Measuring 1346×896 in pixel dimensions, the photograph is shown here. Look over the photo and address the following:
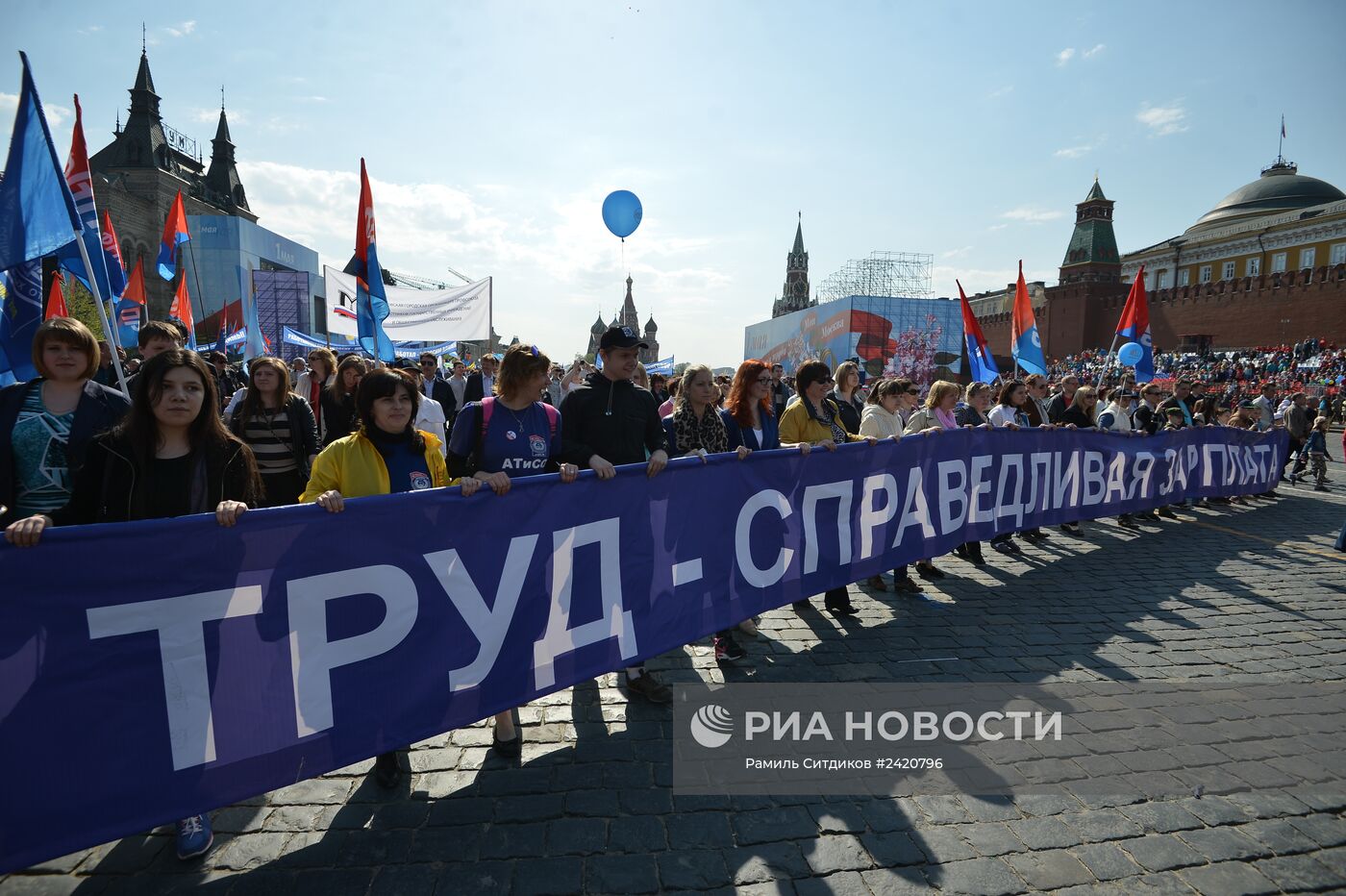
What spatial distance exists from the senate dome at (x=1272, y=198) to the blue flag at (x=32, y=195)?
8476 cm

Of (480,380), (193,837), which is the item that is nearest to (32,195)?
(193,837)

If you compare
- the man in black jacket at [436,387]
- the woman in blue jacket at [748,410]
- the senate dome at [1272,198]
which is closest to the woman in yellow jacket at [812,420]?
the woman in blue jacket at [748,410]

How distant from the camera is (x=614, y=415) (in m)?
4.09

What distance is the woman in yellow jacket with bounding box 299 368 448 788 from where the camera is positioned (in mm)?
3145

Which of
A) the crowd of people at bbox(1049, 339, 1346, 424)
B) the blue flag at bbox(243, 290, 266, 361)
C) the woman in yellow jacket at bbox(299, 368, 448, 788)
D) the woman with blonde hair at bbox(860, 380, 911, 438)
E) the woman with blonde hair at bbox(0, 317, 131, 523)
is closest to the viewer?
the woman with blonde hair at bbox(0, 317, 131, 523)

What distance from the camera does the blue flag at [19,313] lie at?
4074 millimetres

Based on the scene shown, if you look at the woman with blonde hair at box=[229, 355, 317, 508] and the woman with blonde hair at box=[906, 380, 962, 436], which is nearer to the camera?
the woman with blonde hair at box=[229, 355, 317, 508]

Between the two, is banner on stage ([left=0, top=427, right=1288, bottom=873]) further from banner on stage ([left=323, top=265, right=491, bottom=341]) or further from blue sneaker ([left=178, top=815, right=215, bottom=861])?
banner on stage ([left=323, top=265, right=491, bottom=341])

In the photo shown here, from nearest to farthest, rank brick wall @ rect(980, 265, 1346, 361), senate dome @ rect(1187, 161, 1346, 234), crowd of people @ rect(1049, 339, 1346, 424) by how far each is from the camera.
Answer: crowd of people @ rect(1049, 339, 1346, 424), brick wall @ rect(980, 265, 1346, 361), senate dome @ rect(1187, 161, 1346, 234)

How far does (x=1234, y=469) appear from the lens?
408 inches

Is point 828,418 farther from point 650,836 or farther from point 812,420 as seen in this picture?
point 650,836

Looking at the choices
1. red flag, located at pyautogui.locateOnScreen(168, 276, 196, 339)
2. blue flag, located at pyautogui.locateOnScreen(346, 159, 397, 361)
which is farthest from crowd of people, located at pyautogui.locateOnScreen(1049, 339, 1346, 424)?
red flag, located at pyautogui.locateOnScreen(168, 276, 196, 339)

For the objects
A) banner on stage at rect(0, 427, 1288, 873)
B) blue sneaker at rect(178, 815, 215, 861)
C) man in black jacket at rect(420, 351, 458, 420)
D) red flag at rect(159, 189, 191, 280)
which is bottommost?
blue sneaker at rect(178, 815, 215, 861)

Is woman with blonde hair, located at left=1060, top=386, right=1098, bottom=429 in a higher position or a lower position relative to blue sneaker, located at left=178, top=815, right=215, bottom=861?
higher
